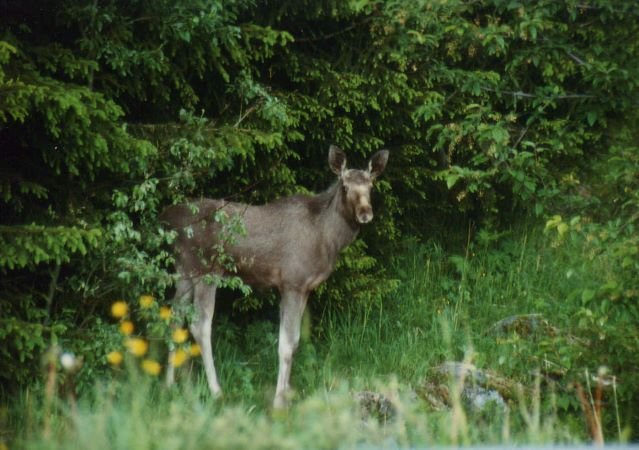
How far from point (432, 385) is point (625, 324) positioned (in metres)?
1.80

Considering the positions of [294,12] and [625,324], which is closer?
[625,324]

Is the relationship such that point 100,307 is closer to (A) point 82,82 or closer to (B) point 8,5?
(A) point 82,82

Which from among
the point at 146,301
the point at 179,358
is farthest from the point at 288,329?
the point at 179,358

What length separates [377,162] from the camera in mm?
9219

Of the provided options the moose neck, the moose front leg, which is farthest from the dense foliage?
the moose front leg

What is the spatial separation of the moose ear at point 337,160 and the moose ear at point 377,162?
9.7 inches

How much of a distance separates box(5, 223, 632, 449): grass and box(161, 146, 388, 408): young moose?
569 mm

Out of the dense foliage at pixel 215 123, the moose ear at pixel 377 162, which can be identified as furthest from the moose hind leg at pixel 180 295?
the moose ear at pixel 377 162

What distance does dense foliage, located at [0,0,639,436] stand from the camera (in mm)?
7223

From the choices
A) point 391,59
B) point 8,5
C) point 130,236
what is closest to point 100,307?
point 130,236

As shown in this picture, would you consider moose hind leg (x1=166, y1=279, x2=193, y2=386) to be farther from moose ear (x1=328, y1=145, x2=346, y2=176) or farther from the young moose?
moose ear (x1=328, y1=145, x2=346, y2=176)

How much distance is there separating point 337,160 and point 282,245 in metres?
0.93

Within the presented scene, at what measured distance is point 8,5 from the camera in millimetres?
7863

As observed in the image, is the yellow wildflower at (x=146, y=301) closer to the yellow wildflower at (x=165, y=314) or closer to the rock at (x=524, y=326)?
the yellow wildflower at (x=165, y=314)
